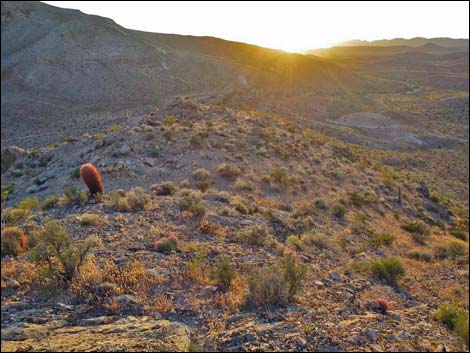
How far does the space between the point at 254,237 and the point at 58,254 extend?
17.4 feet

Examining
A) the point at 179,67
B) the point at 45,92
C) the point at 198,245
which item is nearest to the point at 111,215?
the point at 198,245

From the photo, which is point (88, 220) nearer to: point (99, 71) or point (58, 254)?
point (58, 254)

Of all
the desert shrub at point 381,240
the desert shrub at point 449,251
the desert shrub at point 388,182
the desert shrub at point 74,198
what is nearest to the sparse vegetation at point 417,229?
the desert shrub at point 449,251

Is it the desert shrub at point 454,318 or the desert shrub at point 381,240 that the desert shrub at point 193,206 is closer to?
the desert shrub at point 381,240

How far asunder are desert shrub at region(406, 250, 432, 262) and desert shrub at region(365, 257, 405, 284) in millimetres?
3348

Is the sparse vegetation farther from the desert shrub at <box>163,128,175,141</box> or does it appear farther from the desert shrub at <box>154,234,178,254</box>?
the desert shrub at <box>163,128,175,141</box>

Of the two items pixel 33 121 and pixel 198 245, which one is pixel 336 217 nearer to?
pixel 198 245

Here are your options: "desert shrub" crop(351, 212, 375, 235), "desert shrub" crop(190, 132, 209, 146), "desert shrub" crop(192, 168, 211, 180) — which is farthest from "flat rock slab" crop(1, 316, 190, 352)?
"desert shrub" crop(190, 132, 209, 146)

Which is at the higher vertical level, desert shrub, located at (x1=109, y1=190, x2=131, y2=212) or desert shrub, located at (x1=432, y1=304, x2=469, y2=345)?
desert shrub, located at (x1=109, y1=190, x2=131, y2=212)

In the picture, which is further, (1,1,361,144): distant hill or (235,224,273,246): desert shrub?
(1,1,361,144): distant hill

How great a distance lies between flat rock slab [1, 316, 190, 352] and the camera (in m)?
4.84

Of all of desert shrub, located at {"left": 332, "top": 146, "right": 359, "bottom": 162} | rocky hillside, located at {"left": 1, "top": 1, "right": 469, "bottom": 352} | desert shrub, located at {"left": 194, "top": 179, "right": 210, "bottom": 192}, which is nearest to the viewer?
rocky hillside, located at {"left": 1, "top": 1, "right": 469, "bottom": 352}

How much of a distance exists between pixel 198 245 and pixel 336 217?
8.34 meters

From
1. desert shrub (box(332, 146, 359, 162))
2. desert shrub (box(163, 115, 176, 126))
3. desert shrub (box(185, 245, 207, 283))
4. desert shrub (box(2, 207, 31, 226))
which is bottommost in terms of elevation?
desert shrub (box(2, 207, 31, 226))
